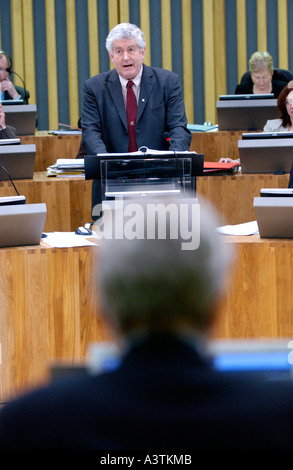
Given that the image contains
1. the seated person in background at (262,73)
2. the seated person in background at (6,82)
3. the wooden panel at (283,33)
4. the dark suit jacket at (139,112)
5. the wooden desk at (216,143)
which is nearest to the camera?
the dark suit jacket at (139,112)

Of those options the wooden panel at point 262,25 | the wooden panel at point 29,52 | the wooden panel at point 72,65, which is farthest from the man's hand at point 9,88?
the wooden panel at point 262,25

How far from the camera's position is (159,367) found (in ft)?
2.21

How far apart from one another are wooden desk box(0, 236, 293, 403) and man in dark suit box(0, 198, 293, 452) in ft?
5.54

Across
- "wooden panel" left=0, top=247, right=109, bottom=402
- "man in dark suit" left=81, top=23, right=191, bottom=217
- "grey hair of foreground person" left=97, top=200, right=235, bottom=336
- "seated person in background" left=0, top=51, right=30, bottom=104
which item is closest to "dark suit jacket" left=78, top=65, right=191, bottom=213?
"man in dark suit" left=81, top=23, right=191, bottom=217

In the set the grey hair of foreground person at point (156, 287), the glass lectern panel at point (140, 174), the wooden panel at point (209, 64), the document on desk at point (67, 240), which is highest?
the wooden panel at point (209, 64)

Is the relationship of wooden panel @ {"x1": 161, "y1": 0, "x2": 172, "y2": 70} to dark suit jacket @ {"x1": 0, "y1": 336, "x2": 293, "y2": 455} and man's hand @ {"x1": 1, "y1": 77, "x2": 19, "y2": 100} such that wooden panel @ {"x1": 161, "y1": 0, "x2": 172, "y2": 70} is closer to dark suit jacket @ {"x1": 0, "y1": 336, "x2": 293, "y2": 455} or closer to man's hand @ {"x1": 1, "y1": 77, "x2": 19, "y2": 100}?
man's hand @ {"x1": 1, "y1": 77, "x2": 19, "y2": 100}

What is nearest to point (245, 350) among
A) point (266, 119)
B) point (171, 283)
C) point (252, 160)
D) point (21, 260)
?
point (171, 283)

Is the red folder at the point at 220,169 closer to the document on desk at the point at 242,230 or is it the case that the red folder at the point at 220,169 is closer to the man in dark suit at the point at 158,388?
the document on desk at the point at 242,230

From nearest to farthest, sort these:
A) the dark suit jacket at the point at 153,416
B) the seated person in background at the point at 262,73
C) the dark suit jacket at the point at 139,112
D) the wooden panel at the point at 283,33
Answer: the dark suit jacket at the point at 153,416 < the dark suit jacket at the point at 139,112 < the seated person in background at the point at 262,73 < the wooden panel at the point at 283,33

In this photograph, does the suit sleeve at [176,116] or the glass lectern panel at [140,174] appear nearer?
the glass lectern panel at [140,174]

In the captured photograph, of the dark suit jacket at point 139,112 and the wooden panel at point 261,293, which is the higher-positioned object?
the dark suit jacket at point 139,112

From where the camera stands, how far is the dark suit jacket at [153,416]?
631 millimetres

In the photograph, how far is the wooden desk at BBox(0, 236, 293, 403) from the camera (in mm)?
2395

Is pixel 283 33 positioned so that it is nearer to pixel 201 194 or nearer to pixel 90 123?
pixel 201 194
